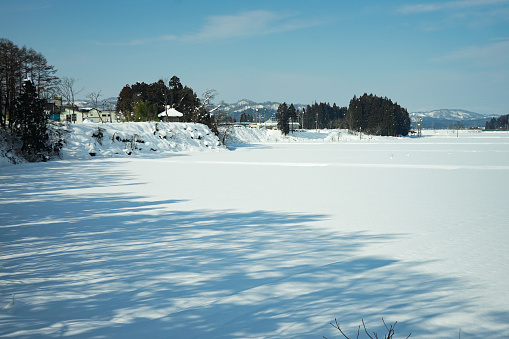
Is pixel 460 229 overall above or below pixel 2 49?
below

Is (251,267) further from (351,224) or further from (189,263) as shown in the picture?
(351,224)

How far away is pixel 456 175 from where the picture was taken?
1791 cm

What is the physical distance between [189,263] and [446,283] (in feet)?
11.7

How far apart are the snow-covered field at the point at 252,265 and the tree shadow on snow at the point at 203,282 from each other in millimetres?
21

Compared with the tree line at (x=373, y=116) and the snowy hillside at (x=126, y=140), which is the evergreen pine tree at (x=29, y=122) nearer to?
the snowy hillside at (x=126, y=140)

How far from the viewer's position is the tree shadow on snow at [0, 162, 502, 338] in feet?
Result: 13.1

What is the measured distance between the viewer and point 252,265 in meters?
5.77

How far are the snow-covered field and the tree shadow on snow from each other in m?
0.02

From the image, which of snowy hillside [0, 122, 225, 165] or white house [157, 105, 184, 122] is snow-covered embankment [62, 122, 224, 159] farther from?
white house [157, 105, 184, 122]

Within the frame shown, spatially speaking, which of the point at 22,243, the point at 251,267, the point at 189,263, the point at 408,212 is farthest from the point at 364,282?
the point at 22,243

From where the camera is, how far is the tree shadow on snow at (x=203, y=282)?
400 centimetres

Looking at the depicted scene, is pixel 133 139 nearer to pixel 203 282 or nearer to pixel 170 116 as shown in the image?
pixel 170 116

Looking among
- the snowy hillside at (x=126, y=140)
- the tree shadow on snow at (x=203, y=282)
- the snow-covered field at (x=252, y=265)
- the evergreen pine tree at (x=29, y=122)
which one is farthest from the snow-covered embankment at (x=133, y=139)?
the tree shadow on snow at (x=203, y=282)

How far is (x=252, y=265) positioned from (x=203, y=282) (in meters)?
0.92
